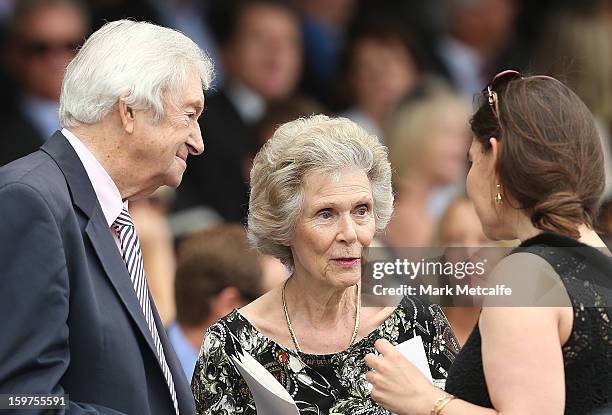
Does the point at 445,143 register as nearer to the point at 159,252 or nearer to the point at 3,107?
the point at 159,252

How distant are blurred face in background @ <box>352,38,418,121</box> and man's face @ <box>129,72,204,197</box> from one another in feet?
15.4

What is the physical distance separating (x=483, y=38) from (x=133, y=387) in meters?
6.29

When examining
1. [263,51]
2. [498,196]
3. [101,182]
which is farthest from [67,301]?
[263,51]

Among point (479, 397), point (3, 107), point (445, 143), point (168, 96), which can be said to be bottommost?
point (479, 397)

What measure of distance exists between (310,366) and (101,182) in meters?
0.84

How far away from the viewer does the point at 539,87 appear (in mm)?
2850

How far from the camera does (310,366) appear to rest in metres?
3.44

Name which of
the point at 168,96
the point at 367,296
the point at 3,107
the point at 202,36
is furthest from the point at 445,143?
the point at 168,96

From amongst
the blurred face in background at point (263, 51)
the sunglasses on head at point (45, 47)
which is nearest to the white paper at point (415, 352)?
the sunglasses on head at point (45, 47)

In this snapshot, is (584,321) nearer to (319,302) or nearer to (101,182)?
(319,302)

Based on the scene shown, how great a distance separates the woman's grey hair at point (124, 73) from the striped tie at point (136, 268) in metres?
0.29

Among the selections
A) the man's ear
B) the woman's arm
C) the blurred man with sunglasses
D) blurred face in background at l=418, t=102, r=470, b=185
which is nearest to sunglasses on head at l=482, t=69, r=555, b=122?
the woman's arm

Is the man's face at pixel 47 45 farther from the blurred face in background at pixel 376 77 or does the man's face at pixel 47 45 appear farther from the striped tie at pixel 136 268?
the striped tie at pixel 136 268

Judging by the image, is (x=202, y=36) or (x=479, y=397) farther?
(x=202, y=36)
